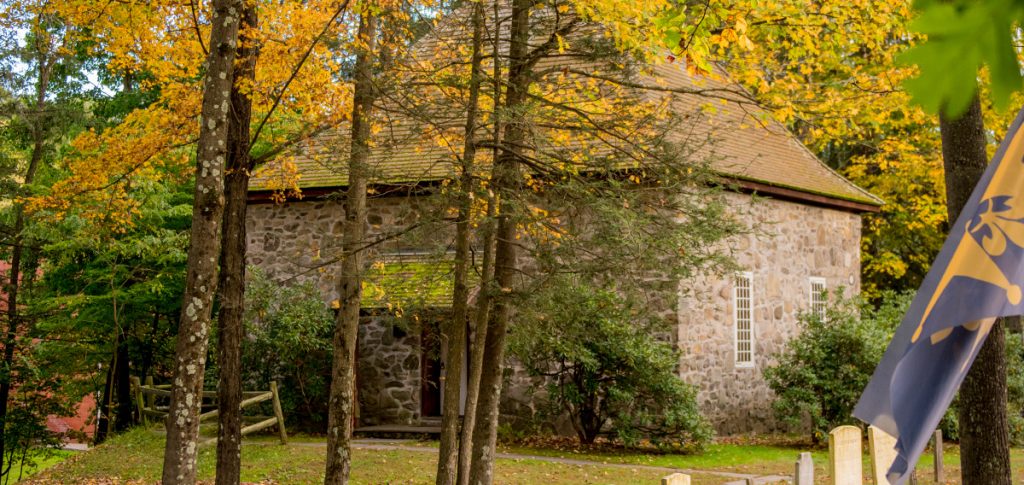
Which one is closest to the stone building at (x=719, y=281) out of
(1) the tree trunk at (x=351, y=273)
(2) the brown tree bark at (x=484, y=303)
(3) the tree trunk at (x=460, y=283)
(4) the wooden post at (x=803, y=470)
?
(1) the tree trunk at (x=351, y=273)

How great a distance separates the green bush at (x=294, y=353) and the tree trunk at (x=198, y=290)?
9.61 metres

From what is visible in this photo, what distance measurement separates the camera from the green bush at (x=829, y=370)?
1623cm

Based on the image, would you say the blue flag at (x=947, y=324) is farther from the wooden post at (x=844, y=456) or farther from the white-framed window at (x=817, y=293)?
the white-framed window at (x=817, y=293)

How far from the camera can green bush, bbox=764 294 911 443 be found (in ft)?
53.3

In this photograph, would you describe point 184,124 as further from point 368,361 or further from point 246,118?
point 368,361

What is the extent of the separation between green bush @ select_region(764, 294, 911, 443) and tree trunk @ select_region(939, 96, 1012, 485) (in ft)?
30.2

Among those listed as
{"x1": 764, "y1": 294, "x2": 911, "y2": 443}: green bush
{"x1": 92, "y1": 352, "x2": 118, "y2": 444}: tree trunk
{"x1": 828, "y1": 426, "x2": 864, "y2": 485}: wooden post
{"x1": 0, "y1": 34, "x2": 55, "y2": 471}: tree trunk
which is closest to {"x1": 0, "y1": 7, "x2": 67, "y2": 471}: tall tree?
{"x1": 0, "y1": 34, "x2": 55, "y2": 471}: tree trunk

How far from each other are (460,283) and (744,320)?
31.3ft

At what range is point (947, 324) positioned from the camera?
3020 millimetres

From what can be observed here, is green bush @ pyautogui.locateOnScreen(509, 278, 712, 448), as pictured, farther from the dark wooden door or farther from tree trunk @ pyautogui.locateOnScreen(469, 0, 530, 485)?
tree trunk @ pyautogui.locateOnScreen(469, 0, 530, 485)

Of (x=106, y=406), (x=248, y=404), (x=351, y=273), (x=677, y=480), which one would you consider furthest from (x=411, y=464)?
(x=106, y=406)

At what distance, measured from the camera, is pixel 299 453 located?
14320 mm

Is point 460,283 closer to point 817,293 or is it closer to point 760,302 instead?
point 760,302

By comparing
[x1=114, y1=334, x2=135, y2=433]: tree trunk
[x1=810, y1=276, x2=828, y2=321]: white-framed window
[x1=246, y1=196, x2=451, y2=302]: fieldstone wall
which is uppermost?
[x1=246, y1=196, x2=451, y2=302]: fieldstone wall
